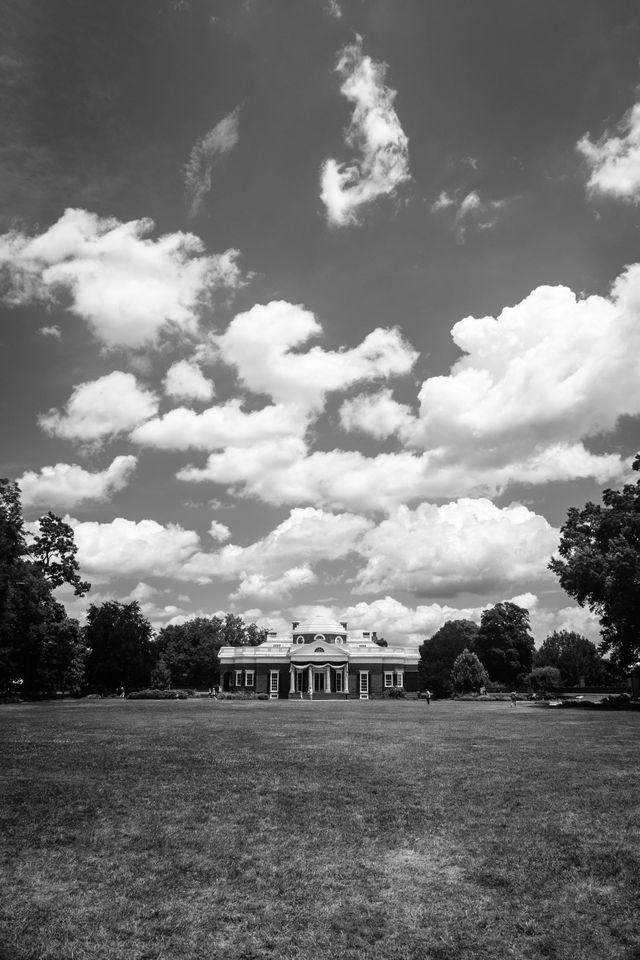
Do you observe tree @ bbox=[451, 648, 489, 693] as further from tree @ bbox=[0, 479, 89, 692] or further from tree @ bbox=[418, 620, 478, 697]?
tree @ bbox=[0, 479, 89, 692]

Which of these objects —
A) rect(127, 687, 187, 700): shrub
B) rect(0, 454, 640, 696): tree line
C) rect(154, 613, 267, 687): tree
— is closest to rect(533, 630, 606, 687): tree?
rect(0, 454, 640, 696): tree line

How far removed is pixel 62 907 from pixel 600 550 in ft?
156

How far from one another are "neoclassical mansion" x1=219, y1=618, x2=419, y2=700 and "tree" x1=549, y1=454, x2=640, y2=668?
39896 mm

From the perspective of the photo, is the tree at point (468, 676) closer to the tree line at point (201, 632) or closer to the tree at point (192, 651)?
the tree line at point (201, 632)

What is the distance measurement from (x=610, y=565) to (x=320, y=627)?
50.9 metres

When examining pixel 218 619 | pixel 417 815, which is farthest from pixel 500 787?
pixel 218 619

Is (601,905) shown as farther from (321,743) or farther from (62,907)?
(321,743)

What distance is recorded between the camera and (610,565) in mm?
44000

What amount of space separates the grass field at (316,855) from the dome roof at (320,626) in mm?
70081

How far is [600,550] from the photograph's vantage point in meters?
48.9

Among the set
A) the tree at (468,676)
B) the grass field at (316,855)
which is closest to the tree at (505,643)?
the tree at (468,676)

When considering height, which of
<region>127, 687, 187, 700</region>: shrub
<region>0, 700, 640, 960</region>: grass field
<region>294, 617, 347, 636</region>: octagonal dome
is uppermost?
<region>294, 617, 347, 636</region>: octagonal dome

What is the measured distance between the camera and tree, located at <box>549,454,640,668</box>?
4147cm

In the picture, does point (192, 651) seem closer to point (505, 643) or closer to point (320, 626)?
point (320, 626)
